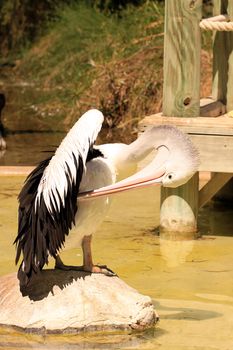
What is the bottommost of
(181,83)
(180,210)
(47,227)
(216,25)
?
(180,210)

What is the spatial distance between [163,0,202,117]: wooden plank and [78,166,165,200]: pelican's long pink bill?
1.81 meters

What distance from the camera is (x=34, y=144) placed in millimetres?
11391

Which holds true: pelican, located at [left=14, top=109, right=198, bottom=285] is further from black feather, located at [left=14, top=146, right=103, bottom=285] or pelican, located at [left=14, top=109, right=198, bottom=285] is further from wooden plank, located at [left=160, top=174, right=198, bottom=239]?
wooden plank, located at [left=160, top=174, right=198, bottom=239]

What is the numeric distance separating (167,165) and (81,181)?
424 millimetres

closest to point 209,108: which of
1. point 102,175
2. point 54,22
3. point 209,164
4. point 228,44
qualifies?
point 228,44

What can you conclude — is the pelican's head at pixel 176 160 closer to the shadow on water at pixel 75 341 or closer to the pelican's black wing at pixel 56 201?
the pelican's black wing at pixel 56 201

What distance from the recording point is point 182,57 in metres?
6.73

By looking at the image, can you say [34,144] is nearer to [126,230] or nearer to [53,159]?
[126,230]

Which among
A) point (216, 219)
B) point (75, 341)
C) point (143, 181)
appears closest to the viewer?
point (75, 341)

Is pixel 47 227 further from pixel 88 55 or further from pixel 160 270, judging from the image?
pixel 88 55

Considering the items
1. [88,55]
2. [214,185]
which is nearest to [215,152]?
[214,185]

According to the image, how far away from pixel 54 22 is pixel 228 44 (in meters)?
9.74

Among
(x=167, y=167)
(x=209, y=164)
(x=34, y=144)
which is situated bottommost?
(x=34, y=144)

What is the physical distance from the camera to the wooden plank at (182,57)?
6.69m
